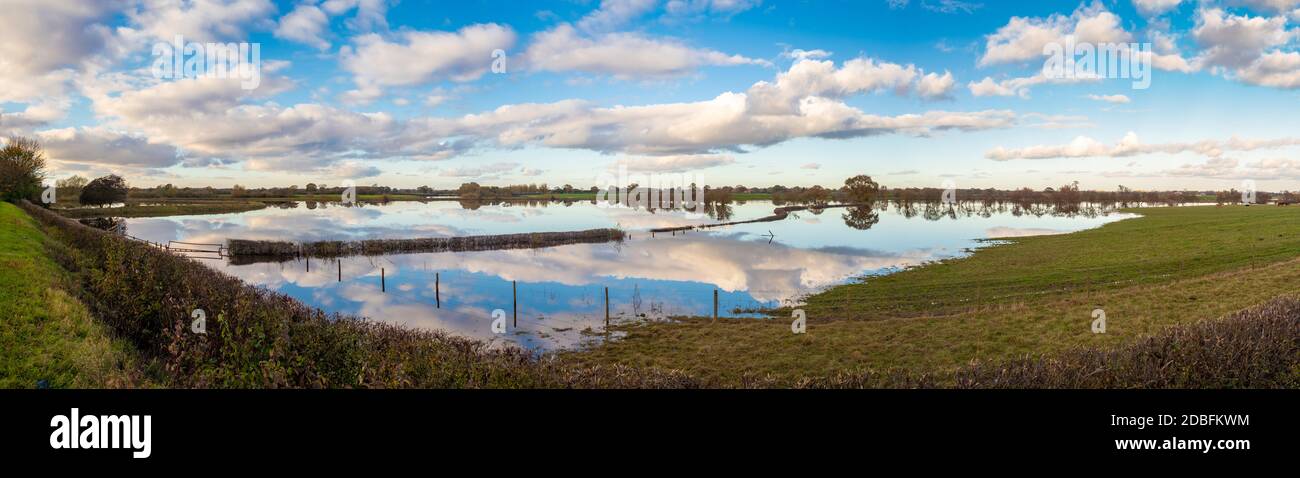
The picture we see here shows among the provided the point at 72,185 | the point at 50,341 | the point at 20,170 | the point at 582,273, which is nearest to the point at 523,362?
the point at 50,341

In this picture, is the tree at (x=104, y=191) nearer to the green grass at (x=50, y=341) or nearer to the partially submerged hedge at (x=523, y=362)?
the green grass at (x=50, y=341)

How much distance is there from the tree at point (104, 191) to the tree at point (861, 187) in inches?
6100

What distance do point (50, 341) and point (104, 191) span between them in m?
133

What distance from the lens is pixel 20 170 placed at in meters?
70.8

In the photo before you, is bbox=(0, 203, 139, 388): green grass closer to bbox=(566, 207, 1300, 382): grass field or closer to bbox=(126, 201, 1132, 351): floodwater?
bbox=(126, 201, 1132, 351): floodwater

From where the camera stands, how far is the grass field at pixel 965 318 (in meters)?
18.0

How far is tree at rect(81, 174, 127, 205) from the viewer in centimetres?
10931

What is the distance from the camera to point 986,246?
2085 inches

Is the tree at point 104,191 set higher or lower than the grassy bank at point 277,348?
higher

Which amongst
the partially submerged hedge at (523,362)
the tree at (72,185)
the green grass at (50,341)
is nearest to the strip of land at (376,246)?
the green grass at (50,341)
